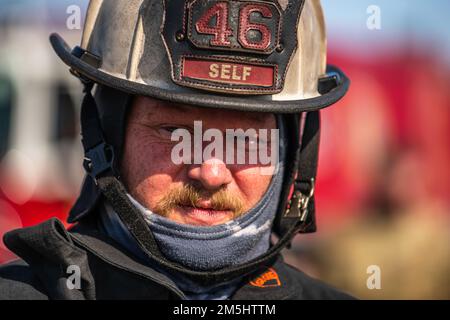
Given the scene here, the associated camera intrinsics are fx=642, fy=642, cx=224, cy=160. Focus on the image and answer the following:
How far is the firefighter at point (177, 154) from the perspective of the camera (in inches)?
88.3

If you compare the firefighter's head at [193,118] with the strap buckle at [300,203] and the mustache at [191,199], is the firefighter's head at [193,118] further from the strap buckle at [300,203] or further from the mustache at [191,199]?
the strap buckle at [300,203]

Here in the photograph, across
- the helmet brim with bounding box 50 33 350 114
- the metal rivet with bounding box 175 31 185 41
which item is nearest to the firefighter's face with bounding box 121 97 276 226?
the helmet brim with bounding box 50 33 350 114

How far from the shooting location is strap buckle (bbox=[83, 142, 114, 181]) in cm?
242

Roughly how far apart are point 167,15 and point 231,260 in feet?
3.04

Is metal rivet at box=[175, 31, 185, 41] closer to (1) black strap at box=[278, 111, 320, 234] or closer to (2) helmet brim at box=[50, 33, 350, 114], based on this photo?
(2) helmet brim at box=[50, 33, 350, 114]

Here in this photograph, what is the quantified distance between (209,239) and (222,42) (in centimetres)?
70

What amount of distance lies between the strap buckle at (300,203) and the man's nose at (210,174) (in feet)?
1.59

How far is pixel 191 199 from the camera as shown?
2293mm

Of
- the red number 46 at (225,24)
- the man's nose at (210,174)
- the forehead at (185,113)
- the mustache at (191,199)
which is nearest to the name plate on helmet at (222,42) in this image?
the red number 46 at (225,24)

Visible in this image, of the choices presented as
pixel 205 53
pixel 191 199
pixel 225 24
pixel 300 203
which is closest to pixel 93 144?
pixel 191 199

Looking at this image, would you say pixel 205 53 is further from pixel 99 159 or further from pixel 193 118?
pixel 99 159

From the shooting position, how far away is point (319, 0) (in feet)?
9.07
